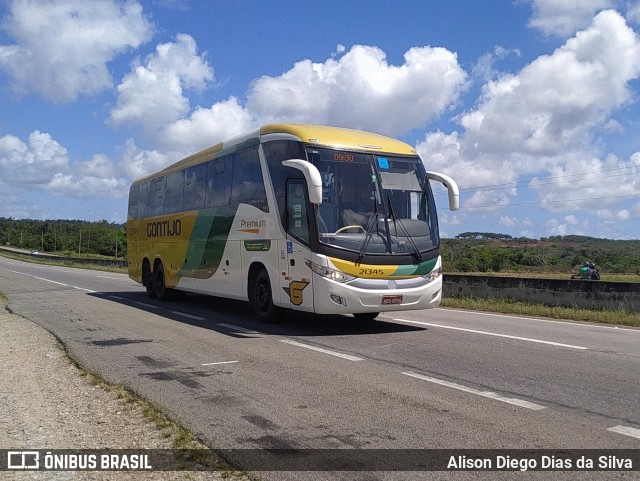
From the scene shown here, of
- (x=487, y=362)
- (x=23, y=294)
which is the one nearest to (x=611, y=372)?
(x=487, y=362)

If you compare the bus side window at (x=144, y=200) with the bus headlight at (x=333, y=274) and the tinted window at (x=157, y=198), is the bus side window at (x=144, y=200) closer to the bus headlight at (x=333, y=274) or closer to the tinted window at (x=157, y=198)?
the tinted window at (x=157, y=198)

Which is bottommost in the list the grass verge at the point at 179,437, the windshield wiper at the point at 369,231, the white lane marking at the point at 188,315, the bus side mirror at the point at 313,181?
the grass verge at the point at 179,437

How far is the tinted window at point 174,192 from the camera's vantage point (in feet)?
57.2

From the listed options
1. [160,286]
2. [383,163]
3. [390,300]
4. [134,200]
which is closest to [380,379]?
[390,300]

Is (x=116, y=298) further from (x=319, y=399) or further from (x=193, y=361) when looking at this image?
(x=319, y=399)

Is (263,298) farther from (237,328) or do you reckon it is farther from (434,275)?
(434,275)

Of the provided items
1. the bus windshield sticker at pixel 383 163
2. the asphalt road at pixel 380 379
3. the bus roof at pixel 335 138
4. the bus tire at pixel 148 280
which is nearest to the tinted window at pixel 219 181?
the bus roof at pixel 335 138

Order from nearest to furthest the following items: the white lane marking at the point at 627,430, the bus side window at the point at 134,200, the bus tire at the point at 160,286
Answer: the white lane marking at the point at 627,430 → the bus tire at the point at 160,286 → the bus side window at the point at 134,200

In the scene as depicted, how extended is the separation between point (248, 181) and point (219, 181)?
5.81 feet

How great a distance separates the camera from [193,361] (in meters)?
9.09

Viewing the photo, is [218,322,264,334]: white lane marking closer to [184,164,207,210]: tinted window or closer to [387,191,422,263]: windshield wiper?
[387,191,422,263]: windshield wiper

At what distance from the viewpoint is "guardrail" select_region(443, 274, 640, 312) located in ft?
50.8

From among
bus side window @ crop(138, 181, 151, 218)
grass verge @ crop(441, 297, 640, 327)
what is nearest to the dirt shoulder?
grass verge @ crop(441, 297, 640, 327)

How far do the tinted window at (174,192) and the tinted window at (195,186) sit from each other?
408 millimetres
